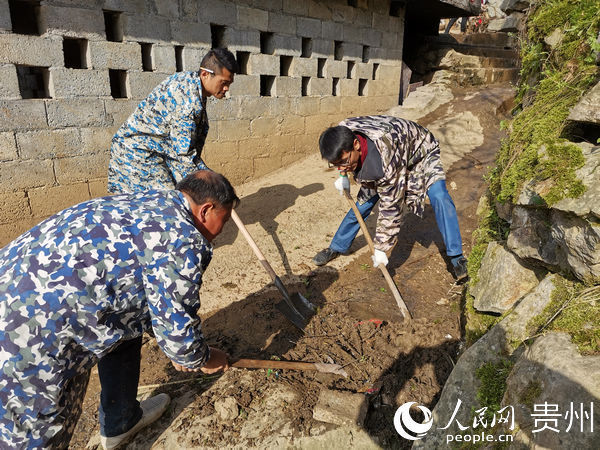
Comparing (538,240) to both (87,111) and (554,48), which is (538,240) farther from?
(87,111)

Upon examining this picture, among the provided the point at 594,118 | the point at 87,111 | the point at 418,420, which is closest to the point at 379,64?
the point at 87,111

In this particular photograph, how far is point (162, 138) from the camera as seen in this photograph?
3.70 metres

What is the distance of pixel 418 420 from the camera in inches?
96.1

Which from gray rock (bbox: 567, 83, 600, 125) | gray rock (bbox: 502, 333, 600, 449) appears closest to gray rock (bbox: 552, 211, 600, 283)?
gray rock (bbox: 502, 333, 600, 449)

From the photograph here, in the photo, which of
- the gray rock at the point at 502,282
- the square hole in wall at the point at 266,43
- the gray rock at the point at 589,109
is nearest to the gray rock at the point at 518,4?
the gray rock at the point at 589,109

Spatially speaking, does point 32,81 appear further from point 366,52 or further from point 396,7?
point 396,7

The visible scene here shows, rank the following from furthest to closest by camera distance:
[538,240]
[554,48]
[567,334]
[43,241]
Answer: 1. [554,48]
2. [538,240]
3. [567,334]
4. [43,241]

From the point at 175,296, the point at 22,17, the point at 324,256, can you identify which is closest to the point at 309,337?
the point at 324,256

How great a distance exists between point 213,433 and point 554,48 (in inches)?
128

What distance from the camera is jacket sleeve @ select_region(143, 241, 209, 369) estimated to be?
1.59 m

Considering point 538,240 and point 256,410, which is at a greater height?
point 538,240

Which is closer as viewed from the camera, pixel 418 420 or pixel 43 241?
pixel 43 241

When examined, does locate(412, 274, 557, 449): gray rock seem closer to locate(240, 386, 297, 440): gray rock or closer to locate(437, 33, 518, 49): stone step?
locate(240, 386, 297, 440): gray rock

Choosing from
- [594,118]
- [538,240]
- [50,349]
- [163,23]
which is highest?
[163,23]
